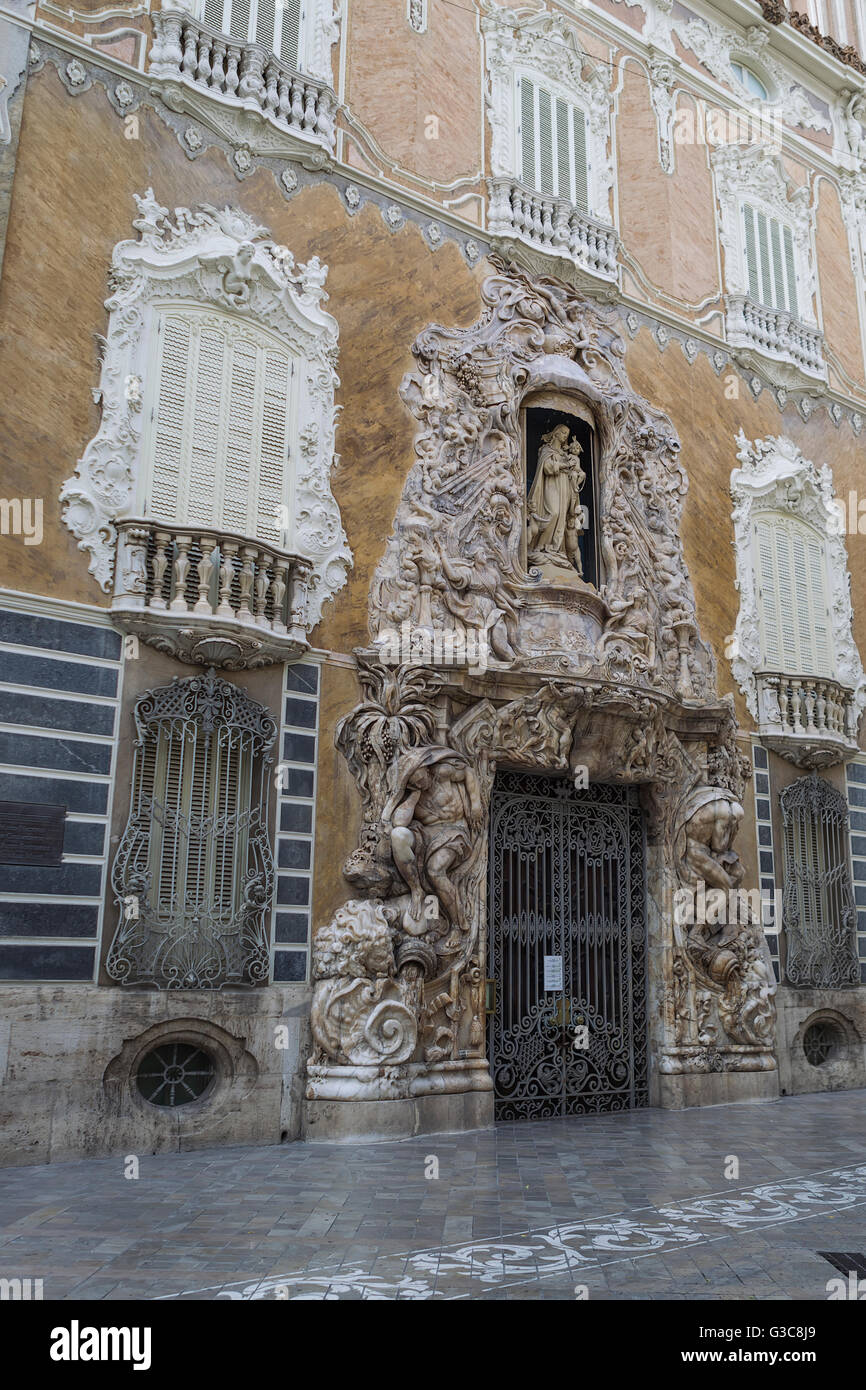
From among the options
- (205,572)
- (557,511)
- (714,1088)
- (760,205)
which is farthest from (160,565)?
(760,205)

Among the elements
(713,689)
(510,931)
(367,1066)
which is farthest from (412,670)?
(713,689)

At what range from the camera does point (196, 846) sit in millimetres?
11078

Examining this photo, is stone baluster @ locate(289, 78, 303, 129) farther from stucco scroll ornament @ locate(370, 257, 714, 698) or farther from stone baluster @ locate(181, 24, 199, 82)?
stucco scroll ornament @ locate(370, 257, 714, 698)

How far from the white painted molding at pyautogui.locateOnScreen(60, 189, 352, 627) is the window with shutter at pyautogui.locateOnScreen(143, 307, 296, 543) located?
0.16 meters

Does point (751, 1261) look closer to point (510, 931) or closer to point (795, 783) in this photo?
point (510, 931)

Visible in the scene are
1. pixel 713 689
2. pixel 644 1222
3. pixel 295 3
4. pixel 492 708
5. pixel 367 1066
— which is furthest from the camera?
pixel 713 689

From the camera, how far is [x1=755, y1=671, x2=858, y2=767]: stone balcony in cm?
1633

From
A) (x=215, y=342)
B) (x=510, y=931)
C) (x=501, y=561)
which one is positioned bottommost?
(x=510, y=931)

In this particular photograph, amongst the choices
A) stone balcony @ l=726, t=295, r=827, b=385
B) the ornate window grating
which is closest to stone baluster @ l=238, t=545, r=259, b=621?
the ornate window grating

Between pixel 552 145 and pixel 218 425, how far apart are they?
7.83 meters

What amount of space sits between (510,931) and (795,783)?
561 centimetres

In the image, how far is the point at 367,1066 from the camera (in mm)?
11305

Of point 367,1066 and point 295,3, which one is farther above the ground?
point 295,3
